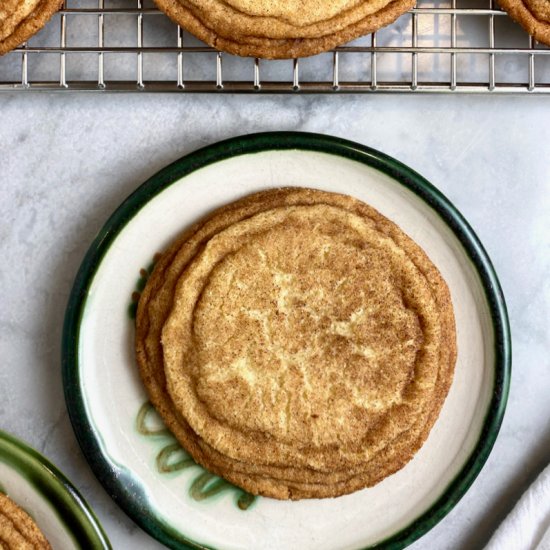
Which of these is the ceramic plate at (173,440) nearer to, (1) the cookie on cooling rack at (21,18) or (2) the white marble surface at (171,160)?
(2) the white marble surface at (171,160)

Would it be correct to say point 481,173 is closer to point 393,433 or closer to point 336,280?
point 336,280

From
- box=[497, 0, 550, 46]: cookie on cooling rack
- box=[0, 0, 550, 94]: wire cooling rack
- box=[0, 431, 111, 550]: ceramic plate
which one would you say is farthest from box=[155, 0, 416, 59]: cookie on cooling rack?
box=[0, 431, 111, 550]: ceramic plate

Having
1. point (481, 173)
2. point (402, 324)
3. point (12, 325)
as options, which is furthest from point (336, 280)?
point (12, 325)

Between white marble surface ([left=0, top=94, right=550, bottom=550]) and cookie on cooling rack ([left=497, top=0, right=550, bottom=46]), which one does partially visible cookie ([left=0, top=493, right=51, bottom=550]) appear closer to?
white marble surface ([left=0, top=94, right=550, bottom=550])

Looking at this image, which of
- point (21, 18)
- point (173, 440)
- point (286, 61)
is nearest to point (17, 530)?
point (173, 440)

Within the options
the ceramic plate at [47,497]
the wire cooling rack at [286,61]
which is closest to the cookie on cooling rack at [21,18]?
the wire cooling rack at [286,61]
